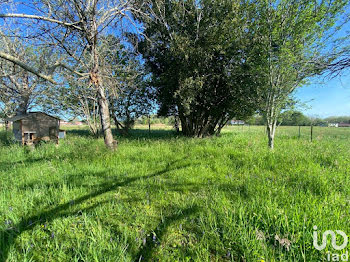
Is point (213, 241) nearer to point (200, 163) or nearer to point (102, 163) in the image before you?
point (200, 163)

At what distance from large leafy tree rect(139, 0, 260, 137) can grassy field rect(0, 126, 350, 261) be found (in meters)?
5.06

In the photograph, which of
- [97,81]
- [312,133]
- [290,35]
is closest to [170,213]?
[97,81]

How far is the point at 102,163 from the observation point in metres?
3.96

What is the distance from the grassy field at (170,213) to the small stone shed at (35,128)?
3844 millimetres

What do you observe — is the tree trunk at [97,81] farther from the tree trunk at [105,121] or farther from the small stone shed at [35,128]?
the small stone shed at [35,128]

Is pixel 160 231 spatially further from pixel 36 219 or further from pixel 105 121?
pixel 105 121

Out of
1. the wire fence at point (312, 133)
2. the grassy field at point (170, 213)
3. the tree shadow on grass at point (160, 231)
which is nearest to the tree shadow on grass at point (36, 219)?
the grassy field at point (170, 213)

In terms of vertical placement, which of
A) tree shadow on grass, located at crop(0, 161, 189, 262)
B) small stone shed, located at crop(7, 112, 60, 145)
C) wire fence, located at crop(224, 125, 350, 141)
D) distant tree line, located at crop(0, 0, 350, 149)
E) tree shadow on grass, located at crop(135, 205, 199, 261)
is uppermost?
distant tree line, located at crop(0, 0, 350, 149)

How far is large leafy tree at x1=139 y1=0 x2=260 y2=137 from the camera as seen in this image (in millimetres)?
7051

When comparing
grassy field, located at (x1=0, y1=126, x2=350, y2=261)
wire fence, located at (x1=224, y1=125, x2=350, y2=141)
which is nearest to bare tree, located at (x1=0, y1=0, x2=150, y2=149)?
grassy field, located at (x1=0, y1=126, x2=350, y2=261)

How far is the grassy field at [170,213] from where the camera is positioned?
53.9 inches

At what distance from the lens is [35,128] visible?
673 cm

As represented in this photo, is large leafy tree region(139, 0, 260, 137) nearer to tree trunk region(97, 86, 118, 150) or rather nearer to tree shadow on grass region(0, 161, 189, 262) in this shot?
tree trunk region(97, 86, 118, 150)

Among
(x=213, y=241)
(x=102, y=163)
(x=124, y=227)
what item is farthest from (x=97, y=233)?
(x=102, y=163)
